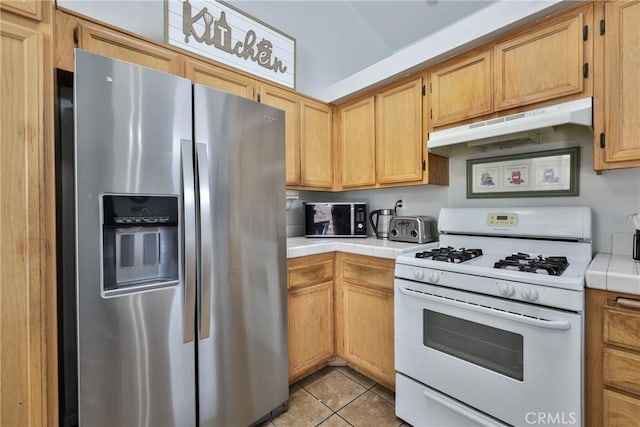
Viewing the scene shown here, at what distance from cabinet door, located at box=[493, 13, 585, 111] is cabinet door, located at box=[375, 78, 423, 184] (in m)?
0.50

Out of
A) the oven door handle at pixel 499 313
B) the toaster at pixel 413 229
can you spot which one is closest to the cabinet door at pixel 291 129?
the toaster at pixel 413 229

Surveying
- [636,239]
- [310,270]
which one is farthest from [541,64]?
[310,270]

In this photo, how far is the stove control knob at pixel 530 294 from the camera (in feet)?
3.55

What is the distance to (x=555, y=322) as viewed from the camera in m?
1.03

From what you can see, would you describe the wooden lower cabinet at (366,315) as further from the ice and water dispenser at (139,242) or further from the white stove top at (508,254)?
the ice and water dispenser at (139,242)

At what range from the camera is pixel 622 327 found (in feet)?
3.28

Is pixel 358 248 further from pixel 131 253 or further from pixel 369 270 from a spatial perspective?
pixel 131 253

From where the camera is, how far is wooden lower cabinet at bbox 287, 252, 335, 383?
1.80 m

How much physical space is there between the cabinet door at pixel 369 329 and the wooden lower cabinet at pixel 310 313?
130 mm

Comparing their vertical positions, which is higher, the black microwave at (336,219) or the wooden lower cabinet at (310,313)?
the black microwave at (336,219)

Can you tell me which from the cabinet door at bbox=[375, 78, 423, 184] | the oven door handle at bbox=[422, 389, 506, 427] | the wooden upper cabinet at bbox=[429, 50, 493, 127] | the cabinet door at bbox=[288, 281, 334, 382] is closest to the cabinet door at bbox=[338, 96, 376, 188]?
the cabinet door at bbox=[375, 78, 423, 184]

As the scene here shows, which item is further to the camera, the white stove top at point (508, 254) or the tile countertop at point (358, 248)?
the tile countertop at point (358, 248)

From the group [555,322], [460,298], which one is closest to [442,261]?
[460,298]

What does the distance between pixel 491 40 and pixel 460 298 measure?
147 cm
